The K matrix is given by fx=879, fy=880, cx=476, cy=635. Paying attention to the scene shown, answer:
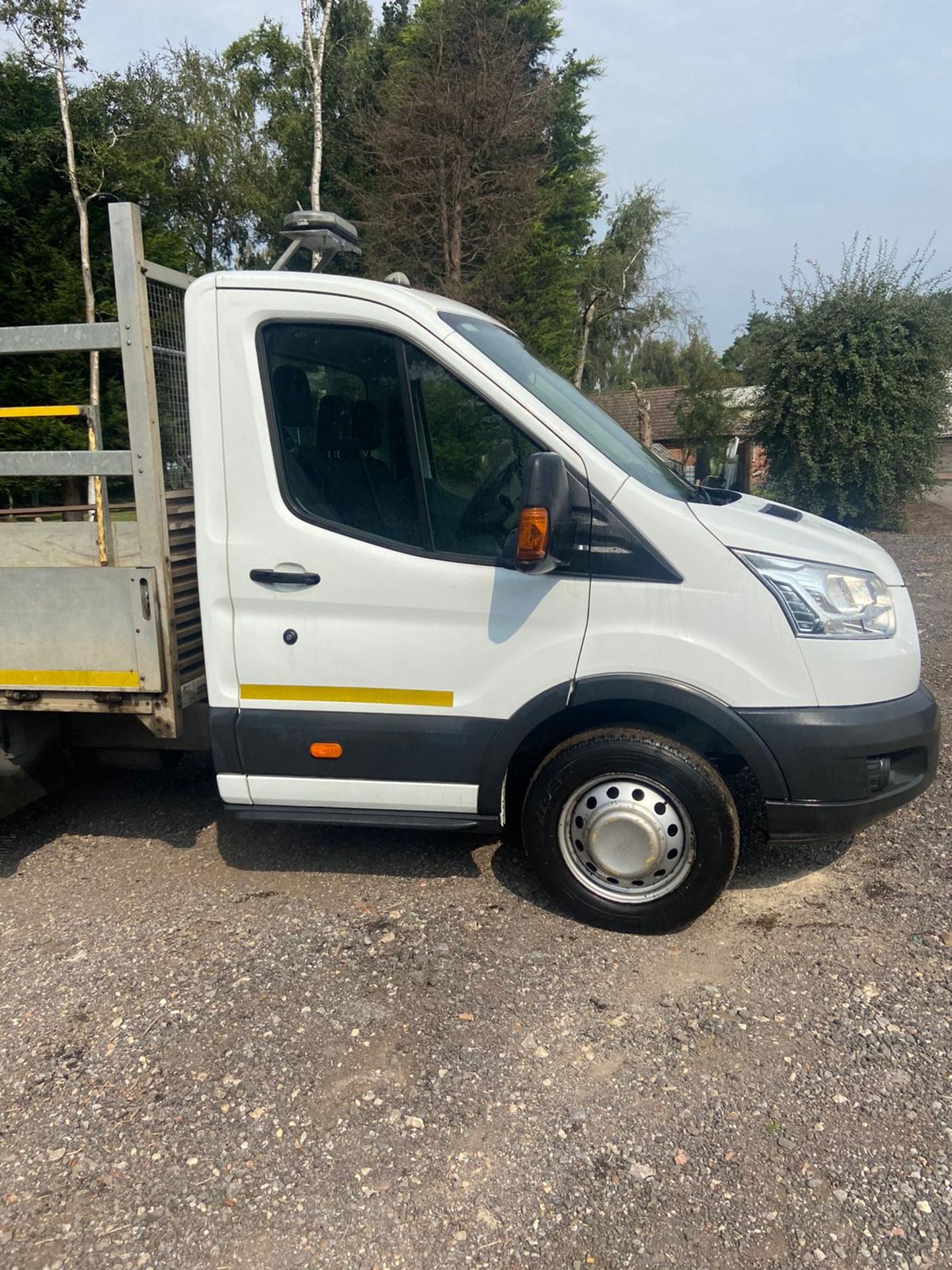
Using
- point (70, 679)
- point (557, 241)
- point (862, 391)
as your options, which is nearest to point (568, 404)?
point (70, 679)

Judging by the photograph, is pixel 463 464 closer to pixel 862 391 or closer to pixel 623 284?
pixel 862 391

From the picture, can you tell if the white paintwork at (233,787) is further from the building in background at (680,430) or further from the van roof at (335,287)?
the building in background at (680,430)

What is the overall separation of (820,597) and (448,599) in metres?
1.35

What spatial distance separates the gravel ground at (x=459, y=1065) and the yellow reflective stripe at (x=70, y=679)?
994 millimetres

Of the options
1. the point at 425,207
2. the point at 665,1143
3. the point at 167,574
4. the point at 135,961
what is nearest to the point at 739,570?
the point at 665,1143

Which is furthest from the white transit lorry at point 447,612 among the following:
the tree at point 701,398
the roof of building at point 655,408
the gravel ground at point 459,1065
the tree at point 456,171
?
the tree at point 701,398

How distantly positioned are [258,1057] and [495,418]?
92.2 inches

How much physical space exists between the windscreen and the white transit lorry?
3cm

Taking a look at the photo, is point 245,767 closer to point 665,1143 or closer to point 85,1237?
point 85,1237

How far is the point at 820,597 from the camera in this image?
10.4 feet

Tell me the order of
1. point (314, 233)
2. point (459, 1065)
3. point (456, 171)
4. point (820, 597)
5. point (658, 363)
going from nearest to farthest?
point (459, 1065) → point (820, 597) → point (314, 233) → point (456, 171) → point (658, 363)

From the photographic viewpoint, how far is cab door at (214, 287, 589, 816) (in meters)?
3.28

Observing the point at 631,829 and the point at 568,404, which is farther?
the point at 568,404

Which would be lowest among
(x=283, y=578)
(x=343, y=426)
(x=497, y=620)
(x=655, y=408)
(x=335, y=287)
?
(x=497, y=620)
